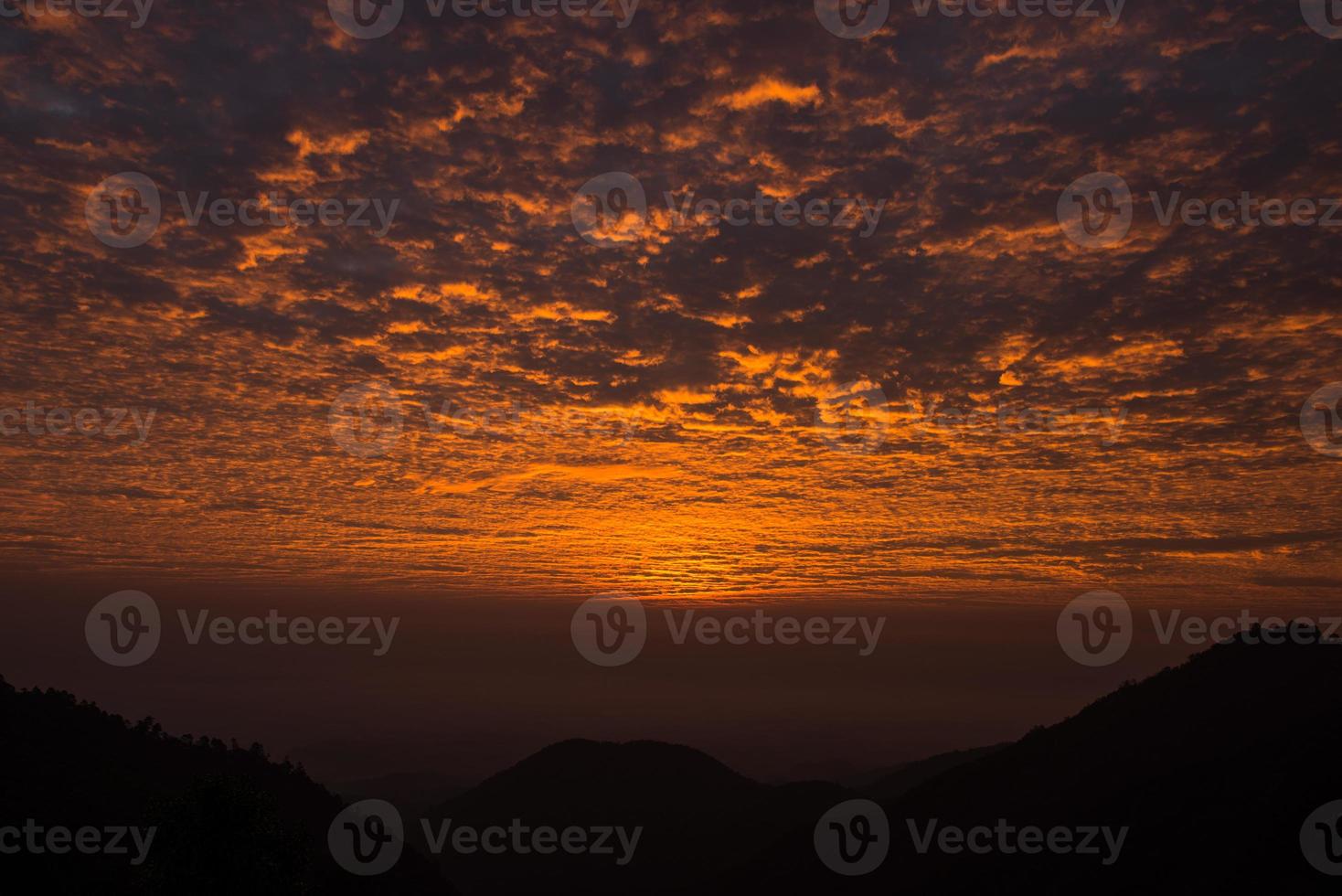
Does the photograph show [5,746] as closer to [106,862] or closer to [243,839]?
[106,862]

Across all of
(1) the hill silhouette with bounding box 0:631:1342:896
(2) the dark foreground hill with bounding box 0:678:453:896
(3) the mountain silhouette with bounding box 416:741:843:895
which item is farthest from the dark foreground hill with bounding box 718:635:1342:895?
(2) the dark foreground hill with bounding box 0:678:453:896

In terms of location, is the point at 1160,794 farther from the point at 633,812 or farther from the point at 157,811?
the point at 633,812

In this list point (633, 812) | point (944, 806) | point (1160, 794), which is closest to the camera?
point (1160, 794)

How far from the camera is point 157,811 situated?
134 feet

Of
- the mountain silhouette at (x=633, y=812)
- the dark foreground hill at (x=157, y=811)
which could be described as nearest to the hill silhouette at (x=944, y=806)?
the dark foreground hill at (x=157, y=811)

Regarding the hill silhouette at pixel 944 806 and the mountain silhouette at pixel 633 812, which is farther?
the mountain silhouette at pixel 633 812

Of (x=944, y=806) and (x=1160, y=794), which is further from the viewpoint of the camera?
(x=944, y=806)

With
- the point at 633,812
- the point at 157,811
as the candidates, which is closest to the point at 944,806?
the point at 633,812

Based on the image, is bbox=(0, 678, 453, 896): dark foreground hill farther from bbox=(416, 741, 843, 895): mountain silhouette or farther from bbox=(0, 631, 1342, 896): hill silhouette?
bbox=(416, 741, 843, 895): mountain silhouette

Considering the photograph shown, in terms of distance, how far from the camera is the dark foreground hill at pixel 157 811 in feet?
136

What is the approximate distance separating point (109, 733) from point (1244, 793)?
105715mm

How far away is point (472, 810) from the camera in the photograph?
184 metres

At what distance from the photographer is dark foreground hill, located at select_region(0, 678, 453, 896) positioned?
136 feet

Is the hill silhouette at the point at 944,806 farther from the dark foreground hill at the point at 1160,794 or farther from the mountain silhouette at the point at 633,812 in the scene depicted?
the mountain silhouette at the point at 633,812
